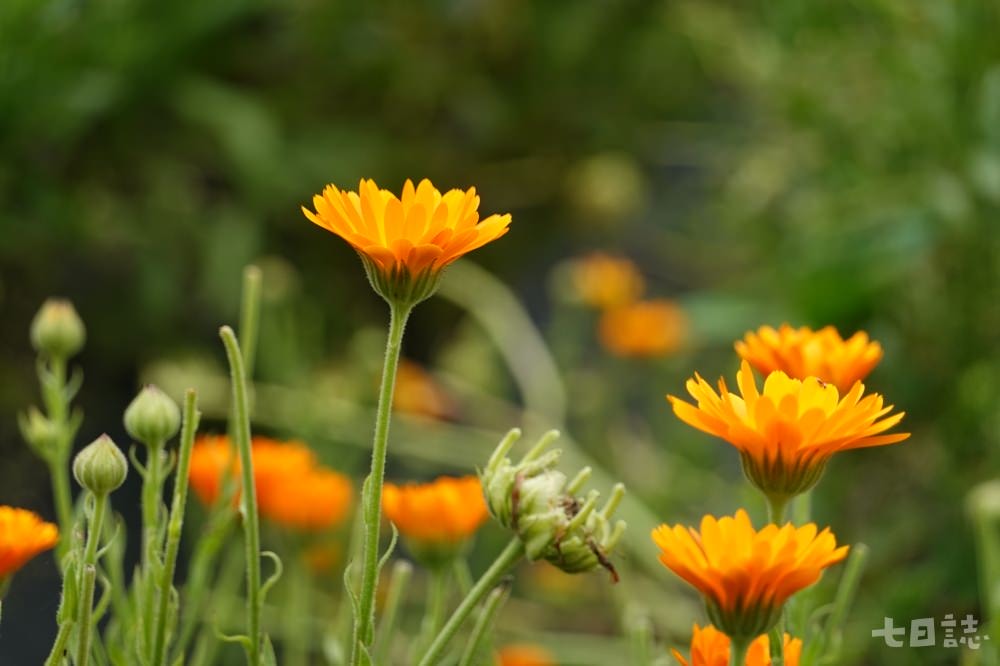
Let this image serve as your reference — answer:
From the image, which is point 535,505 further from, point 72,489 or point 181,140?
point 181,140

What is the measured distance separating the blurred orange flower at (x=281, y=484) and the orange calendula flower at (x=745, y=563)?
29 cm

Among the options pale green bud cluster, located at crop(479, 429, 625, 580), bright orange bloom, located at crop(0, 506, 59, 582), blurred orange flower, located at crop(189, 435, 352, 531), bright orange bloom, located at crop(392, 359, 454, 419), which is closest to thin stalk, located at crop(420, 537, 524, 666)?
Answer: pale green bud cluster, located at crop(479, 429, 625, 580)

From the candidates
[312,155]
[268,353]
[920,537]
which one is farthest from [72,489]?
[920,537]

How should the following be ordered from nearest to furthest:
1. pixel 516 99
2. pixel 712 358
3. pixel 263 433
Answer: pixel 263 433 → pixel 712 358 → pixel 516 99

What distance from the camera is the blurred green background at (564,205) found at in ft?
3.29

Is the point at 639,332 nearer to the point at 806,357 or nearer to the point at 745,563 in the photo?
the point at 806,357

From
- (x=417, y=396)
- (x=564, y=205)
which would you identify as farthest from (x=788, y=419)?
(x=564, y=205)

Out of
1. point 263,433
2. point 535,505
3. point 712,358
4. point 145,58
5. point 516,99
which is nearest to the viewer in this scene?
point 535,505

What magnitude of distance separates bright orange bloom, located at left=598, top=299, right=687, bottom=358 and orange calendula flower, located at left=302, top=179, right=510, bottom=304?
930 millimetres

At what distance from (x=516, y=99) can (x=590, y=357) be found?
1.20 feet

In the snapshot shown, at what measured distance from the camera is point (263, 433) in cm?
131

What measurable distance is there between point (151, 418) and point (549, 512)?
5.2 inches

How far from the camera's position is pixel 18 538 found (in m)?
0.33

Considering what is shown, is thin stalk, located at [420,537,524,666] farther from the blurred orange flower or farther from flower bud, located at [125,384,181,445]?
the blurred orange flower
